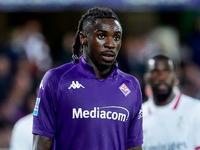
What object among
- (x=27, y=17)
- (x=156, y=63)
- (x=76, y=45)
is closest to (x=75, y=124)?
(x=76, y=45)

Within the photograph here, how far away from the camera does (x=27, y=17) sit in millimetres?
11977

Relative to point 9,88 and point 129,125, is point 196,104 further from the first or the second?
point 9,88

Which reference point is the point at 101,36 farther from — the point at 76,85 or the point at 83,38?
the point at 76,85

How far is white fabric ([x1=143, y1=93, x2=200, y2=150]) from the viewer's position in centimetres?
571

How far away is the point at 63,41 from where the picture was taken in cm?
1137

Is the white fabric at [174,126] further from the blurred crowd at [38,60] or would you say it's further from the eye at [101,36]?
the blurred crowd at [38,60]

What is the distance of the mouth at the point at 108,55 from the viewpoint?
12.0 feet

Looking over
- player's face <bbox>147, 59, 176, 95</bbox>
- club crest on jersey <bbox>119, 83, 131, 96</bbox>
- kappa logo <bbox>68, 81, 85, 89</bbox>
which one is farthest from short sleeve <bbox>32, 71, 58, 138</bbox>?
Result: player's face <bbox>147, 59, 176, 95</bbox>

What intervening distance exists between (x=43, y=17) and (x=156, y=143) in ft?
22.7

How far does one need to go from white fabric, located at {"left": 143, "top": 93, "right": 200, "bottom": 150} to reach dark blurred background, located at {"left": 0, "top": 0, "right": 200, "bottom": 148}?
11.4 ft

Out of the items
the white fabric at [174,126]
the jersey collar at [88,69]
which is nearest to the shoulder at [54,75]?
the jersey collar at [88,69]

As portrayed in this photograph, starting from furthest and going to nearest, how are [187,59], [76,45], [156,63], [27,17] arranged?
[27,17] < [187,59] < [156,63] < [76,45]

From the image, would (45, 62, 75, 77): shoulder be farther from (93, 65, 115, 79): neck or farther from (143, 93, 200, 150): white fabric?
(143, 93, 200, 150): white fabric

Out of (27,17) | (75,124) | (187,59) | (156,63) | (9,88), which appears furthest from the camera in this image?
(27,17)
